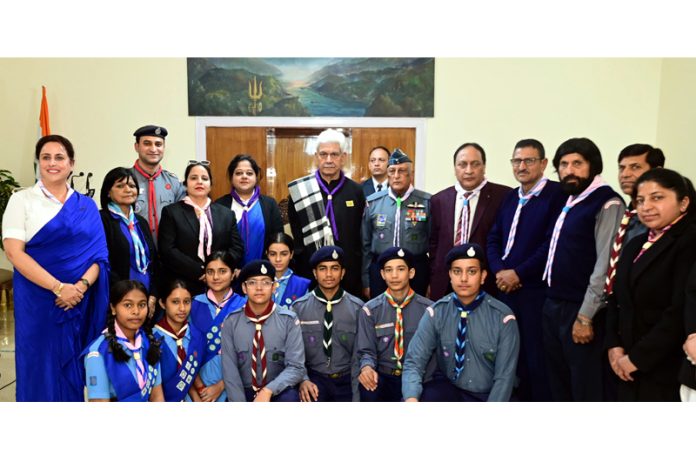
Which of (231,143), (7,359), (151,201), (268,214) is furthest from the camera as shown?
(231,143)

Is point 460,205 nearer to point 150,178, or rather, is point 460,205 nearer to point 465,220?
point 465,220

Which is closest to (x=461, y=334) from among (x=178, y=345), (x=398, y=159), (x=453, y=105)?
(x=398, y=159)

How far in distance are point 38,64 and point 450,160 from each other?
13.9 ft

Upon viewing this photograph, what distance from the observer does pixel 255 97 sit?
582 centimetres

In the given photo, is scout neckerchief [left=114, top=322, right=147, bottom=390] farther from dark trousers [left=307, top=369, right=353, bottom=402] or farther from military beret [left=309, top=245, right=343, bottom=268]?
military beret [left=309, top=245, right=343, bottom=268]

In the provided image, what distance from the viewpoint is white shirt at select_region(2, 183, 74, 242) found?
8.63ft

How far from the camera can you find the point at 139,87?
5.84 meters

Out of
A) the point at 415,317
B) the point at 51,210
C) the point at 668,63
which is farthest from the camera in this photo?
the point at 668,63

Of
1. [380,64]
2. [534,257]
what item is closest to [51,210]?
[534,257]

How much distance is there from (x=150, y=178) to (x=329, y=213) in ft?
3.35

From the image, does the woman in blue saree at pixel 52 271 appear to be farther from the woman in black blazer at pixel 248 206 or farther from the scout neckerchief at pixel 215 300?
the woman in black blazer at pixel 248 206

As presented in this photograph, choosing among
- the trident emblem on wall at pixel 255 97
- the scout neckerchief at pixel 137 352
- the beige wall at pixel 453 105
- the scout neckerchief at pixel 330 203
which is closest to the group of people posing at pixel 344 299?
the scout neckerchief at pixel 137 352

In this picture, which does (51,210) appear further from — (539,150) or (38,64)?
(38,64)

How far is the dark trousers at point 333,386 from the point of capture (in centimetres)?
Answer: 288
